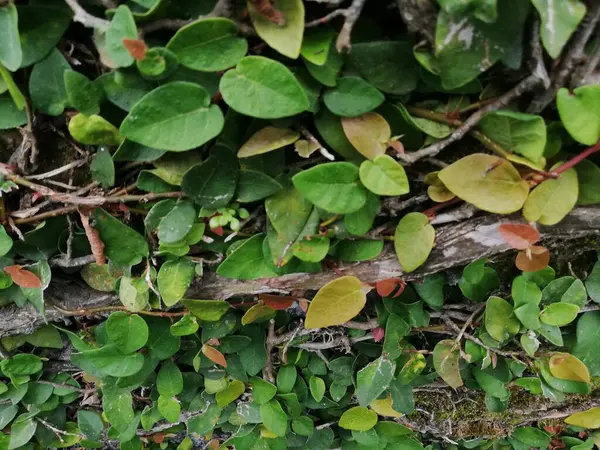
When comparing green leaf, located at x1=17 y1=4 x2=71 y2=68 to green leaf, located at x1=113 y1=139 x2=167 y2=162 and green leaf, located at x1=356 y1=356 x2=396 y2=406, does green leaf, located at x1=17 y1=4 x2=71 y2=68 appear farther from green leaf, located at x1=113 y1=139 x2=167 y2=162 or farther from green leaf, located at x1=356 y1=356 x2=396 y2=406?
green leaf, located at x1=356 y1=356 x2=396 y2=406

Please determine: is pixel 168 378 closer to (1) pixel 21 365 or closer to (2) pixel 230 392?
(2) pixel 230 392

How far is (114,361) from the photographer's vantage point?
3.40 ft

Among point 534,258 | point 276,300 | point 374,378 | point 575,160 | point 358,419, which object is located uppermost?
point 575,160

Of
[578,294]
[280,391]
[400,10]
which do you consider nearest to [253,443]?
[280,391]

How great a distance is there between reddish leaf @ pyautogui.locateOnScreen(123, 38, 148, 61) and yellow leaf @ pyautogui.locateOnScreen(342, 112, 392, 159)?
1.08 ft

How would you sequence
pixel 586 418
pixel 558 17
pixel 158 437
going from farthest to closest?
pixel 158 437 < pixel 586 418 < pixel 558 17

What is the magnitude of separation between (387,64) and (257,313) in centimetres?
61

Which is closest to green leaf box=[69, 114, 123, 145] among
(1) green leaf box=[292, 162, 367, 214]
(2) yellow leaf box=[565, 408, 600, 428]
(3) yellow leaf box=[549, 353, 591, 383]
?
(1) green leaf box=[292, 162, 367, 214]

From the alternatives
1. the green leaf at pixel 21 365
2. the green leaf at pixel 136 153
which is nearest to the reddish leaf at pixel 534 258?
the green leaf at pixel 136 153

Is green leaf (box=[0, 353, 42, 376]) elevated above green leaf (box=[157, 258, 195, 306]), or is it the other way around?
green leaf (box=[157, 258, 195, 306])

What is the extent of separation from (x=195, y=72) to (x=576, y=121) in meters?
0.59

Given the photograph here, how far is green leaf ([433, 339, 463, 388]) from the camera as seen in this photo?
42.8 inches

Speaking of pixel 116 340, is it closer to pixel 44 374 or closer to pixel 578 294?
pixel 44 374

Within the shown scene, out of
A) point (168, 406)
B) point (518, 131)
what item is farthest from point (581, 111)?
point (168, 406)
